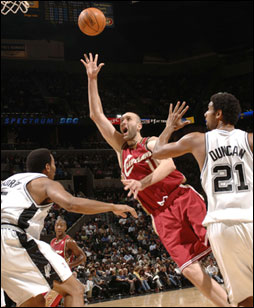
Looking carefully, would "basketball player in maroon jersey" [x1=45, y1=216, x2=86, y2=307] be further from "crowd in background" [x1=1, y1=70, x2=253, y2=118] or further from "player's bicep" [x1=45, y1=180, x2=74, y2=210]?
"crowd in background" [x1=1, y1=70, x2=253, y2=118]

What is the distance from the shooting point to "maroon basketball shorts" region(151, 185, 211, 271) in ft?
13.5

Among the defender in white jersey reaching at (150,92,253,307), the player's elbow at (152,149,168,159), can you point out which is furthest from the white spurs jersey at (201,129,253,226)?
the player's elbow at (152,149,168,159)

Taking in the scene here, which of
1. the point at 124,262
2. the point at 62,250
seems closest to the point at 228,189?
the point at 62,250

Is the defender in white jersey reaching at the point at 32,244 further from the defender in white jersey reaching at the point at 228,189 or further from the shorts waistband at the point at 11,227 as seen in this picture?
the defender in white jersey reaching at the point at 228,189

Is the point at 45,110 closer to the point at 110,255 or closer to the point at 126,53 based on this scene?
the point at 126,53

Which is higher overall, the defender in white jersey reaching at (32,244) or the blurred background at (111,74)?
the blurred background at (111,74)

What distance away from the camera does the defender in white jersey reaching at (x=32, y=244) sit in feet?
12.4

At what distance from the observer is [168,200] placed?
14.5ft

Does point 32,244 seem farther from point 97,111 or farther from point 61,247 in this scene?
point 61,247

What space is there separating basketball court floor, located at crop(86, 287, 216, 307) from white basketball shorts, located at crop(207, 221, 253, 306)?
5.81 metres

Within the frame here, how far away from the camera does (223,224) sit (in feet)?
10.8

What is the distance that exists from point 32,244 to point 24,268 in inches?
8.1

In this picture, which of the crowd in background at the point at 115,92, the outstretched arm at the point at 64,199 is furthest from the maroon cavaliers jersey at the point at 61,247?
the crowd in background at the point at 115,92

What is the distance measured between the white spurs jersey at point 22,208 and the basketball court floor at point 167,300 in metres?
5.73
